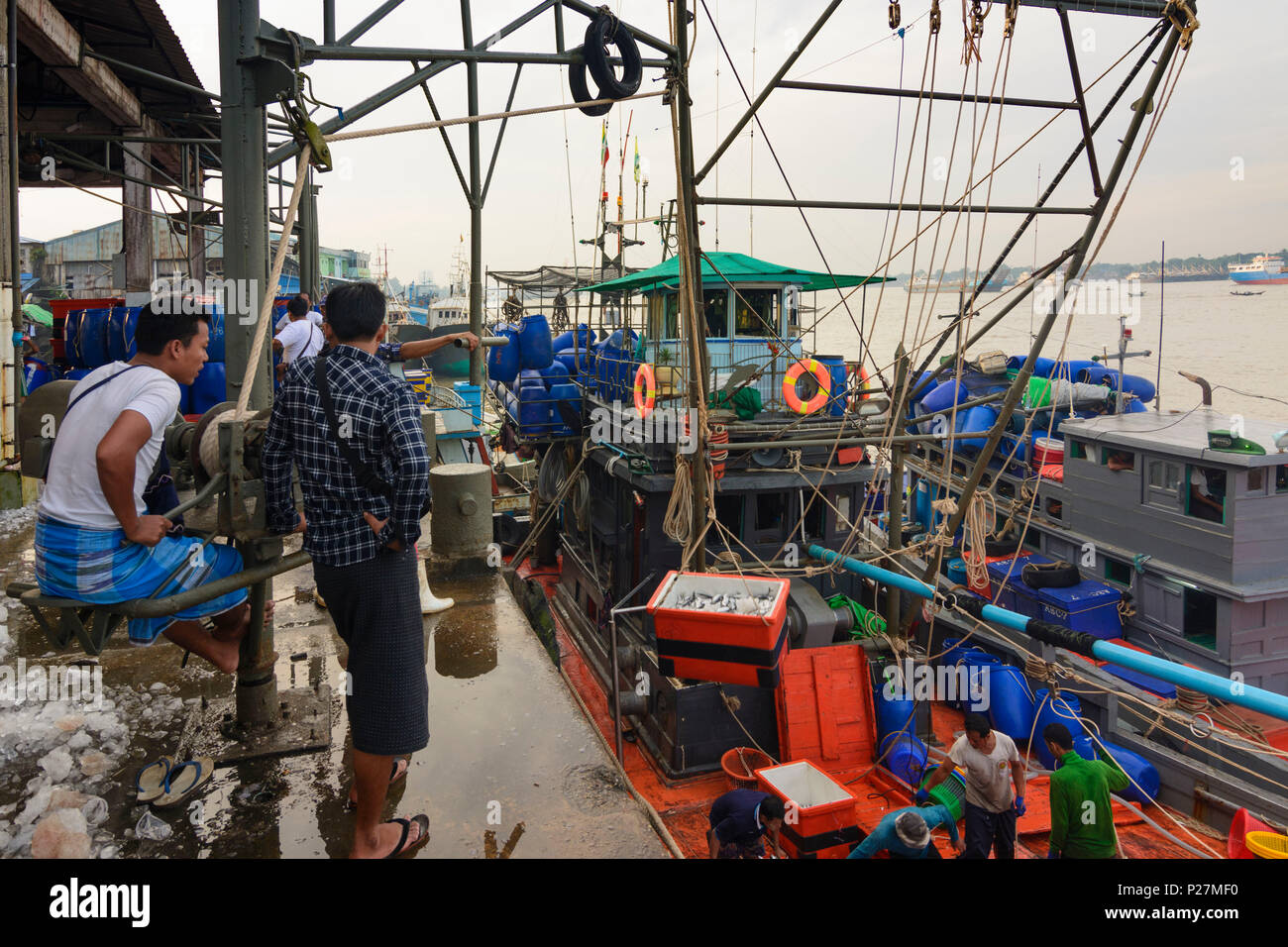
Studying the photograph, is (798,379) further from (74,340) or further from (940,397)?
(74,340)

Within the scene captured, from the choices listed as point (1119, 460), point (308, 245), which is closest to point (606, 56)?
point (1119, 460)

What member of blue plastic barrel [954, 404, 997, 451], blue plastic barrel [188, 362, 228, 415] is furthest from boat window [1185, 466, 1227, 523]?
blue plastic barrel [188, 362, 228, 415]

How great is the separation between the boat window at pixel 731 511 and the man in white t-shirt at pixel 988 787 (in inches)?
244

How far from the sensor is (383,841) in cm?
322

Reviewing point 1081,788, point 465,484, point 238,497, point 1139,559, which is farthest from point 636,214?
point 238,497

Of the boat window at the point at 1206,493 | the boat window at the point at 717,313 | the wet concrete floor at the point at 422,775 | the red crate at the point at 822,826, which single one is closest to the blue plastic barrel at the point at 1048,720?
the boat window at the point at 1206,493

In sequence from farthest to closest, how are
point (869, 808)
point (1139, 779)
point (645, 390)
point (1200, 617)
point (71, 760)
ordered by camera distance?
1. point (1200, 617)
2. point (645, 390)
3. point (1139, 779)
4. point (869, 808)
5. point (71, 760)

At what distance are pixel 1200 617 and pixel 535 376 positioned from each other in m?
12.3

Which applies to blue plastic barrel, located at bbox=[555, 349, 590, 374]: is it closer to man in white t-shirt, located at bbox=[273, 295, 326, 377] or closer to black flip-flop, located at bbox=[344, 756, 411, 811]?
man in white t-shirt, located at bbox=[273, 295, 326, 377]

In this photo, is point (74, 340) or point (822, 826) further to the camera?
point (74, 340)

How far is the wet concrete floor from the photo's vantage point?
11.2 ft

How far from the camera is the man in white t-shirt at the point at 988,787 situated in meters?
7.02

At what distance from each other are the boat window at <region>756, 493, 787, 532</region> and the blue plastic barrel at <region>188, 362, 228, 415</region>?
26.7 feet

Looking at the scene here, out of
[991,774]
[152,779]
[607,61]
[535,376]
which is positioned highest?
[607,61]
